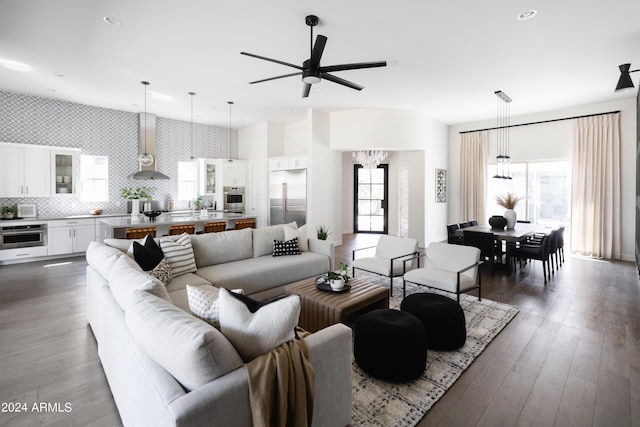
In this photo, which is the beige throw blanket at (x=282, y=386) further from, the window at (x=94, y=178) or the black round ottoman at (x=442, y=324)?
the window at (x=94, y=178)

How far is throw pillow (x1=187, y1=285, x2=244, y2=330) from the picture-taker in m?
1.78

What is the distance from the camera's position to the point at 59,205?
6.83 m

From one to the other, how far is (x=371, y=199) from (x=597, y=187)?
6.08 metres

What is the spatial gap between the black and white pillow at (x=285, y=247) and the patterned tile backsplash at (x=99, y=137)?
5123 mm

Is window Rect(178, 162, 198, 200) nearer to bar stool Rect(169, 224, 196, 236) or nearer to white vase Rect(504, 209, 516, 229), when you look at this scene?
bar stool Rect(169, 224, 196, 236)

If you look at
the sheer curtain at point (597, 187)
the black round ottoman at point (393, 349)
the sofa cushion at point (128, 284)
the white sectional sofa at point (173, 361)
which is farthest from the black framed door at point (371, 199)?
the sofa cushion at point (128, 284)

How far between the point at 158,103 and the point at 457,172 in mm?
7789

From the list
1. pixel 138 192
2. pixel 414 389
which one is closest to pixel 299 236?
pixel 414 389

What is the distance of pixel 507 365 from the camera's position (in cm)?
264

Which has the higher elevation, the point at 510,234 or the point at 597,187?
the point at 597,187

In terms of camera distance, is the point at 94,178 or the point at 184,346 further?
the point at 94,178

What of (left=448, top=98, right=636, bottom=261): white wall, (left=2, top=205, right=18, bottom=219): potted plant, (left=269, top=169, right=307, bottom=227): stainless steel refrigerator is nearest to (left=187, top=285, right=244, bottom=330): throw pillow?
(left=269, top=169, right=307, bottom=227): stainless steel refrigerator

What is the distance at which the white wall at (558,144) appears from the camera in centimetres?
634

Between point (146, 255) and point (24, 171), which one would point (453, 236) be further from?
point (24, 171)
